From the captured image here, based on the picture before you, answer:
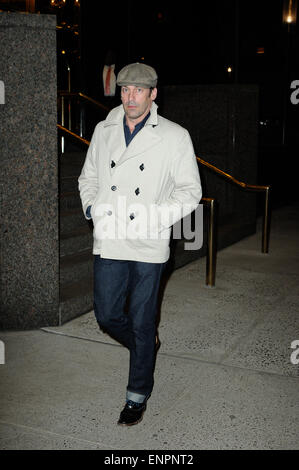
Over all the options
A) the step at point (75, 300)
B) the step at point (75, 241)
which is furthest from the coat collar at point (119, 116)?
the step at point (75, 241)

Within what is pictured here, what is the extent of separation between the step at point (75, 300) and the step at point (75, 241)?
55cm

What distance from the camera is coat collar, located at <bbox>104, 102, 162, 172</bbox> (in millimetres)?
3209

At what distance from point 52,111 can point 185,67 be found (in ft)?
40.5

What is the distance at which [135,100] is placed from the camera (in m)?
3.18

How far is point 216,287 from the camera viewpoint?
632 cm

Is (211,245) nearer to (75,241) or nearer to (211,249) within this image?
(211,249)

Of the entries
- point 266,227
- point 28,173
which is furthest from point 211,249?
point 28,173

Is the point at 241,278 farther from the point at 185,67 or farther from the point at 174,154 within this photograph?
the point at 185,67

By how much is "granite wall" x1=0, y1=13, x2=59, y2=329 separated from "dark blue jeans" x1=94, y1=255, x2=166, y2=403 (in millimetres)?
1519

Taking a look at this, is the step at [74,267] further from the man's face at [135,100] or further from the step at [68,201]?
the man's face at [135,100]

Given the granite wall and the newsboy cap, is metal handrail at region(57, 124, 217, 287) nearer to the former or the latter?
the granite wall

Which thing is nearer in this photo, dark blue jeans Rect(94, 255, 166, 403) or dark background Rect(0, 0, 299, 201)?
dark blue jeans Rect(94, 255, 166, 403)

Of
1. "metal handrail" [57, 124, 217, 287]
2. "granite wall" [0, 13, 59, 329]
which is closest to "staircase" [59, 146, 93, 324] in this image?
"granite wall" [0, 13, 59, 329]

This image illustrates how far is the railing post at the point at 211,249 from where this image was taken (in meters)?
6.29
